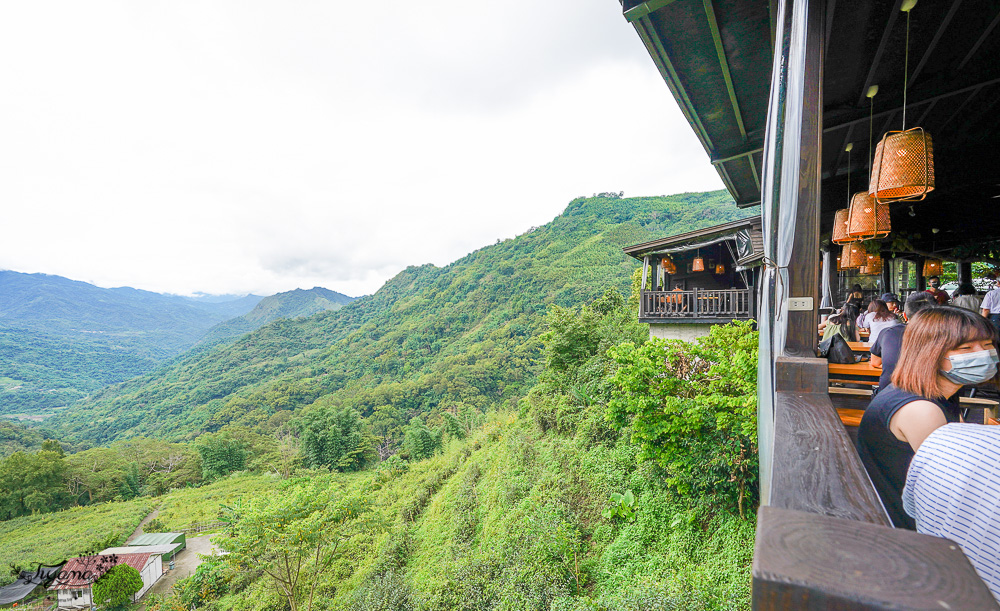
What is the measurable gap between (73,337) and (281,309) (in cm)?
5805

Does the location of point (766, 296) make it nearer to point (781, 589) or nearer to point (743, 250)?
point (781, 589)

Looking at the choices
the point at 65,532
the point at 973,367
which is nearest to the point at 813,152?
the point at 973,367

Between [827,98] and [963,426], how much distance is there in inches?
133

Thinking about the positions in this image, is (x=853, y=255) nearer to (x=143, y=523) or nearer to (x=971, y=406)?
(x=971, y=406)

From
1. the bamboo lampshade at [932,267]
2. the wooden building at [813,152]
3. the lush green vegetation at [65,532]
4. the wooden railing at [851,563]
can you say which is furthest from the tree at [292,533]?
the lush green vegetation at [65,532]

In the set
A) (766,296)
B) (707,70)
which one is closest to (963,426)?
(766,296)

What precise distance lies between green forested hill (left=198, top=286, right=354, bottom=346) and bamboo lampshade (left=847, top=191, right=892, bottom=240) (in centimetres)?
14489

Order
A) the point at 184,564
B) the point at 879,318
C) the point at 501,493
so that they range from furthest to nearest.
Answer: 1. the point at 184,564
2. the point at 501,493
3. the point at 879,318

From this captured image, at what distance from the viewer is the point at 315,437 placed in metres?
33.1

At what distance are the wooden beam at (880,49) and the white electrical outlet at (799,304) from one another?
196 centimetres

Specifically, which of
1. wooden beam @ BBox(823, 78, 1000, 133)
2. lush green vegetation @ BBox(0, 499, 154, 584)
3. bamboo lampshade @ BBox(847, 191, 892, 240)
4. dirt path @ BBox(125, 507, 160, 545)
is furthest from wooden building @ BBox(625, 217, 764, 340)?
dirt path @ BBox(125, 507, 160, 545)

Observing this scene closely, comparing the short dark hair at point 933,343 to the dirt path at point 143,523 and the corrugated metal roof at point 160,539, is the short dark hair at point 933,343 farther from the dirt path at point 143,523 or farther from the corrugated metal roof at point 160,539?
the dirt path at point 143,523

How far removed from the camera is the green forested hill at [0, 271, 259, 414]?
8294 cm

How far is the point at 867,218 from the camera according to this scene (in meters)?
3.72
